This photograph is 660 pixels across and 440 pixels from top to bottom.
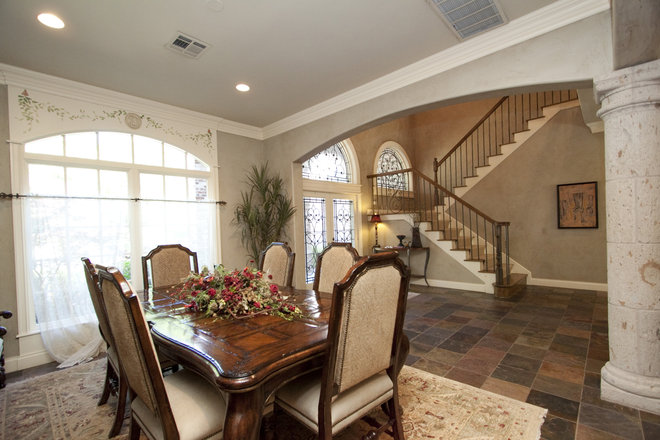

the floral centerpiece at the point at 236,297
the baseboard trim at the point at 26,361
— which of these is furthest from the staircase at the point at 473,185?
the baseboard trim at the point at 26,361

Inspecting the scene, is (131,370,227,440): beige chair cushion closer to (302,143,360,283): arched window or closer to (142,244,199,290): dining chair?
(142,244,199,290): dining chair

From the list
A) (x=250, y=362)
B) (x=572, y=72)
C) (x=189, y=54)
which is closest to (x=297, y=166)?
(x=189, y=54)

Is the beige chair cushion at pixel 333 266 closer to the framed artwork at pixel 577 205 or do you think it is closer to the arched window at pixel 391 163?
the arched window at pixel 391 163

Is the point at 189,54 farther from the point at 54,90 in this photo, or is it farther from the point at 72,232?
the point at 72,232

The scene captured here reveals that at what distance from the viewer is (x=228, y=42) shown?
8.16 feet

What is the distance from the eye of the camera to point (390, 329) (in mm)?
1391

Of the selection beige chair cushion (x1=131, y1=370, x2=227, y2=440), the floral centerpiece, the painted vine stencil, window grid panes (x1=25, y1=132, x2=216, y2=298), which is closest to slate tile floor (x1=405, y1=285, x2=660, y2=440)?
the floral centerpiece

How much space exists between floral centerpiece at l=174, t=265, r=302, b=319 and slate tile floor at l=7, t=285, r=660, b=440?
1.42m

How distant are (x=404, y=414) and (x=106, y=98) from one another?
4.09 meters

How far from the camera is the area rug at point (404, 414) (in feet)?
5.58

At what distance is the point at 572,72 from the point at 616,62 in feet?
0.98

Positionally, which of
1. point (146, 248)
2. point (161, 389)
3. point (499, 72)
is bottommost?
point (161, 389)

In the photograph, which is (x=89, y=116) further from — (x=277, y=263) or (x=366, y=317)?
(x=366, y=317)

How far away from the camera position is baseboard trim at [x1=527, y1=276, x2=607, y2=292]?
4730mm
